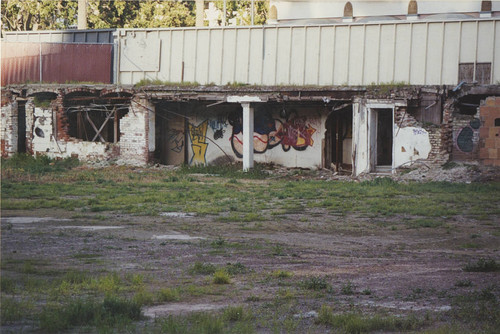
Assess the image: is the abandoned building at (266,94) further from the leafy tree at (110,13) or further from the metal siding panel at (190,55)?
the leafy tree at (110,13)

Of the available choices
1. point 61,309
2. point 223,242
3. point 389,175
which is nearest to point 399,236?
point 223,242

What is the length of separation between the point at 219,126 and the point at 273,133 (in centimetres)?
248

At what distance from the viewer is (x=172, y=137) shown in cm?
3331

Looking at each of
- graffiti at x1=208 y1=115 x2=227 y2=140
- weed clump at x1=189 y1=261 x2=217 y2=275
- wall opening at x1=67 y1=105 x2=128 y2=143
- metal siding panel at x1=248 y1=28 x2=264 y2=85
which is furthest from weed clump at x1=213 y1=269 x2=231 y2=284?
wall opening at x1=67 y1=105 x2=128 y2=143

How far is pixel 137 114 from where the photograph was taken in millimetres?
30938

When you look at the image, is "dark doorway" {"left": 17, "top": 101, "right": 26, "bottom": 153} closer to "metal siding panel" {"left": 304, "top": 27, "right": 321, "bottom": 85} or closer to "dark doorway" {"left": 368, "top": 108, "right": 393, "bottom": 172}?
"metal siding panel" {"left": 304, "top": 27, "right": 321, "bottom": 85}

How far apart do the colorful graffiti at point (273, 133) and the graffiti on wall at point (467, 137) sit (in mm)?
6478

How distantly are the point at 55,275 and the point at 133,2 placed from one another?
3761 centimetres

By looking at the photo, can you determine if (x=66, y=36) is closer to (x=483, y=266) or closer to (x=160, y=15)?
(x=160, y=15)

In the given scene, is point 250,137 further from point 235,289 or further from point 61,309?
point 61,309

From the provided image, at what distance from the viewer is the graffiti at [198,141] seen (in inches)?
1288

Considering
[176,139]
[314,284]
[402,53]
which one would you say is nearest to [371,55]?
[402,53]

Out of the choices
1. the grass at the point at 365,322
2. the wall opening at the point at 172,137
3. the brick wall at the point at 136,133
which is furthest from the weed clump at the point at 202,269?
the wall opening at the point at 172,137

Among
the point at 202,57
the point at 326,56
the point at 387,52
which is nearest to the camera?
the point at 387,52
